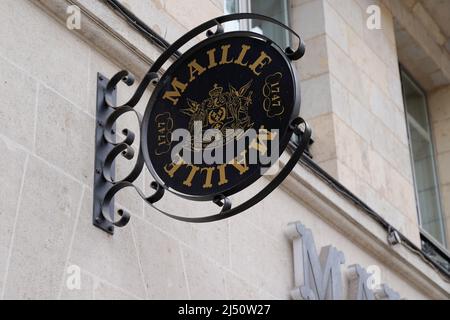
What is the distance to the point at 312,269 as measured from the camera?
766 cm

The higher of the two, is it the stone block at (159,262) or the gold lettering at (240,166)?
the gold lettering at (240,166)

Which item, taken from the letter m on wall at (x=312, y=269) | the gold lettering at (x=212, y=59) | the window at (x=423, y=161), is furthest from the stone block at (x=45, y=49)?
the window at (x=423, y=161)

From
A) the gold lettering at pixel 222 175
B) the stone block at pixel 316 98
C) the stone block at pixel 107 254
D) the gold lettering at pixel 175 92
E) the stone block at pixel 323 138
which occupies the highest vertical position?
the stone block at pixel 316 98

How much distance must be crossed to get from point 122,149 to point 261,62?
882 mm

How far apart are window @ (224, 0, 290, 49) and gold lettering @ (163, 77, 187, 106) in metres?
2.69

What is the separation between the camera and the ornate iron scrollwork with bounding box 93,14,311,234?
575 centimetres

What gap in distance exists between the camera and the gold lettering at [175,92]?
5.95 m

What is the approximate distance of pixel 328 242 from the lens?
809 centimetres

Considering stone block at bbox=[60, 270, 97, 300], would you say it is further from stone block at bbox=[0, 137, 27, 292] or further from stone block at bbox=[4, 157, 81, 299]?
stone block at bbox=[0, 137, 27, 292]

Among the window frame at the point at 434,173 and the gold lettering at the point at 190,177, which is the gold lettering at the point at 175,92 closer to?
the gold lettering at the point at 190,177

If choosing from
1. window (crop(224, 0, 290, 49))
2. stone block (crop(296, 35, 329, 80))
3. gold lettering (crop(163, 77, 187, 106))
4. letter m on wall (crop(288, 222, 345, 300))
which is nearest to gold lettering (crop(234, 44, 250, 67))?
gold lettering (crop(163, 77, 187, 106))

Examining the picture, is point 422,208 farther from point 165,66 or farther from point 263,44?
Result: point 263,44

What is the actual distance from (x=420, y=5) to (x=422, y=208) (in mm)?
2045

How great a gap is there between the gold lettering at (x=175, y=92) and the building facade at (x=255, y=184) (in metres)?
0.46
